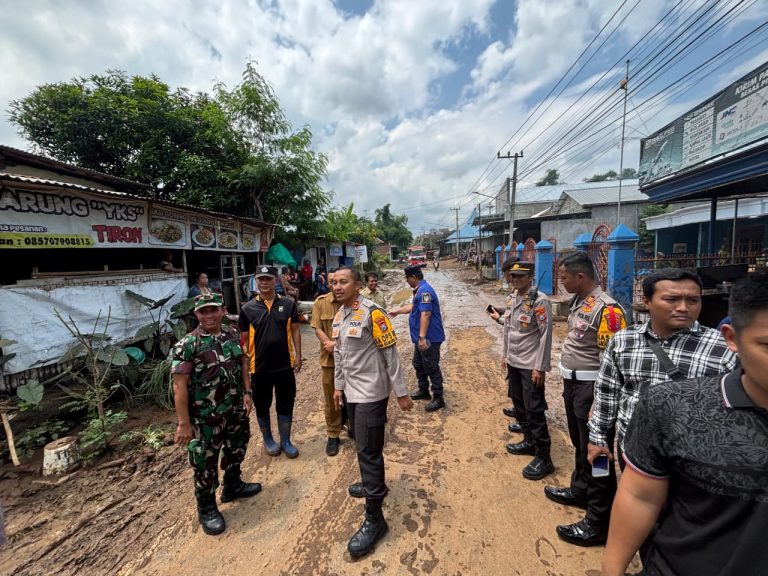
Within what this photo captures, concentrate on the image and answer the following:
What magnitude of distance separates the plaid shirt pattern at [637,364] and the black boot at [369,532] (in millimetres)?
1422

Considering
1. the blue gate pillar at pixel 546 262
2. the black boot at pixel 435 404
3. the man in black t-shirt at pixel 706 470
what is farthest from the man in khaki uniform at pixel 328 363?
the blue gate pillar at pixel 546 262

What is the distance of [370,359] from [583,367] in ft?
4.86

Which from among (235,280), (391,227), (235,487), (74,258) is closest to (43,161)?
(74,258)

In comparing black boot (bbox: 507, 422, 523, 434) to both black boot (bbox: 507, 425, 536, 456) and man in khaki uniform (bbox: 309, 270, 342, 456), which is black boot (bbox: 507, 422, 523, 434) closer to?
black boot (bbox: 507, 425, 536, 456)

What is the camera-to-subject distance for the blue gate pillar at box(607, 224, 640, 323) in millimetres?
6551

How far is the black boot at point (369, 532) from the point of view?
6.82 ft

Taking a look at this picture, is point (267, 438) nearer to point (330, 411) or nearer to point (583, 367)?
point (330, 411)

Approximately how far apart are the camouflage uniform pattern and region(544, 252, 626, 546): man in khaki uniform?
2.42 metres

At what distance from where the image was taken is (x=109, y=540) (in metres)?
2.37

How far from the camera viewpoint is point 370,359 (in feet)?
7.57

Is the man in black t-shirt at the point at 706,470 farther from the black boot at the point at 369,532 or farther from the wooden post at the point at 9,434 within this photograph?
the wooden post at the point at 9,434

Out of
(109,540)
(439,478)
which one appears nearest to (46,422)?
(109,540)

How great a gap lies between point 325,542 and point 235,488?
940 mm

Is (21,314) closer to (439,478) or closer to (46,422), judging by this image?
(46,422)
